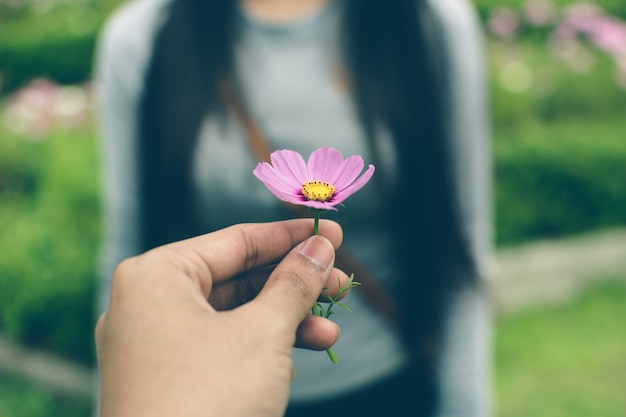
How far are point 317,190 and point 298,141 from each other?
79 centimetres

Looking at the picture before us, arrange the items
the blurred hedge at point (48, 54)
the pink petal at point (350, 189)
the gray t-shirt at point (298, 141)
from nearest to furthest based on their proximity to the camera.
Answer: the pink petal at point (350, 189), the gray t-shirt at point (298, 141), the blurred hedge at point (48, 54)

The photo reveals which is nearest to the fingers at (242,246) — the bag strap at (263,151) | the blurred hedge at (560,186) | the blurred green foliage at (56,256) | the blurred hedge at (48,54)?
the bag strap at (263,151)

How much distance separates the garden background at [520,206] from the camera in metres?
2.60

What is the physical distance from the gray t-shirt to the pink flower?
2.33 feet

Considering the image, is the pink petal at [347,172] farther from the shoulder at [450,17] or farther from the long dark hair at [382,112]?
the shoulder at [450,17]

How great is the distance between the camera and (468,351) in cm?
136

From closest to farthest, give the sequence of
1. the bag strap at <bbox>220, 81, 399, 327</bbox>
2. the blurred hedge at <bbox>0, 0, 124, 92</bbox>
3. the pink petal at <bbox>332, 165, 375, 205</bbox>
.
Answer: the pink petal at <bbox>332, 165, 375, 205</bbox>
the bag strap at <bbox>220, 81, 399, 327</bbox>
the blurred hedge at <bbox>0, 0, 124, 92</bbox>

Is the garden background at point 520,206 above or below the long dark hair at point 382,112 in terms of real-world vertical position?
below

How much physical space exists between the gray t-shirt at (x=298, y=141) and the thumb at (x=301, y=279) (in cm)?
68

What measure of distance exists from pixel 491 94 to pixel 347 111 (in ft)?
10.1

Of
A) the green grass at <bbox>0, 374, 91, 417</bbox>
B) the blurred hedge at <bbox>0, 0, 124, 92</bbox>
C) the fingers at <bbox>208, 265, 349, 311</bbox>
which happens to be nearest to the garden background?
the green grass at <bbox>0, 374, 91, 417</bbox>

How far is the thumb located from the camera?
0.37 metres

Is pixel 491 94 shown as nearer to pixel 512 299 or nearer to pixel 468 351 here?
pixel 512 299

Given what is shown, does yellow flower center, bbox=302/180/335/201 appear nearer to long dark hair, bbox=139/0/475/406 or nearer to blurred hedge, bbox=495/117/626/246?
long dark hair, bbox=139/0/475/406
